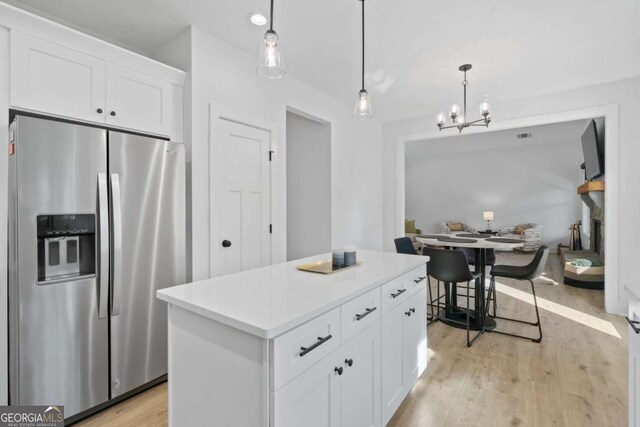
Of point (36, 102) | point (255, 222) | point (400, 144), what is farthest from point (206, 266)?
point (400, 144)

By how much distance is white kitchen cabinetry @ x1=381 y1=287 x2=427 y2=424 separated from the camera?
166cm

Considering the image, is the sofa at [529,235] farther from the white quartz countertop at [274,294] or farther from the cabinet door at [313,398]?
the cabinet door at [313,398]

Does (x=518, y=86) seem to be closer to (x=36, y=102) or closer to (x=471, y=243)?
(x=471, y=243)

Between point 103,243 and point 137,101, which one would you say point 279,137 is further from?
point 103,243

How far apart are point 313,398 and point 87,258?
64.1 inches

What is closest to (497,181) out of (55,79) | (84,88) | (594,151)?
(594,151)

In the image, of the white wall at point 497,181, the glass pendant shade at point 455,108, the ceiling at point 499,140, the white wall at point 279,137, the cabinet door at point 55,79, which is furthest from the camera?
the white wall at point 497,181

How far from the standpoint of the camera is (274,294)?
4.44ft

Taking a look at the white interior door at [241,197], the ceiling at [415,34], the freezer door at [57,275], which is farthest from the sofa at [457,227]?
the freezer door at [57,275]

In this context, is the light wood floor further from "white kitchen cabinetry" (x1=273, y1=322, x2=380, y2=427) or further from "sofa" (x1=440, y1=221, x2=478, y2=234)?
"sofa" (x1=440, y1=221, x2=478, y2=234)

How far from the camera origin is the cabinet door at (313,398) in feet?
3.36

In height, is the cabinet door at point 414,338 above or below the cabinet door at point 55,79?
below

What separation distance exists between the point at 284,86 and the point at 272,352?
3005 millimetres

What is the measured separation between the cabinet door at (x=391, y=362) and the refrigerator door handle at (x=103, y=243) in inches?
64.9
